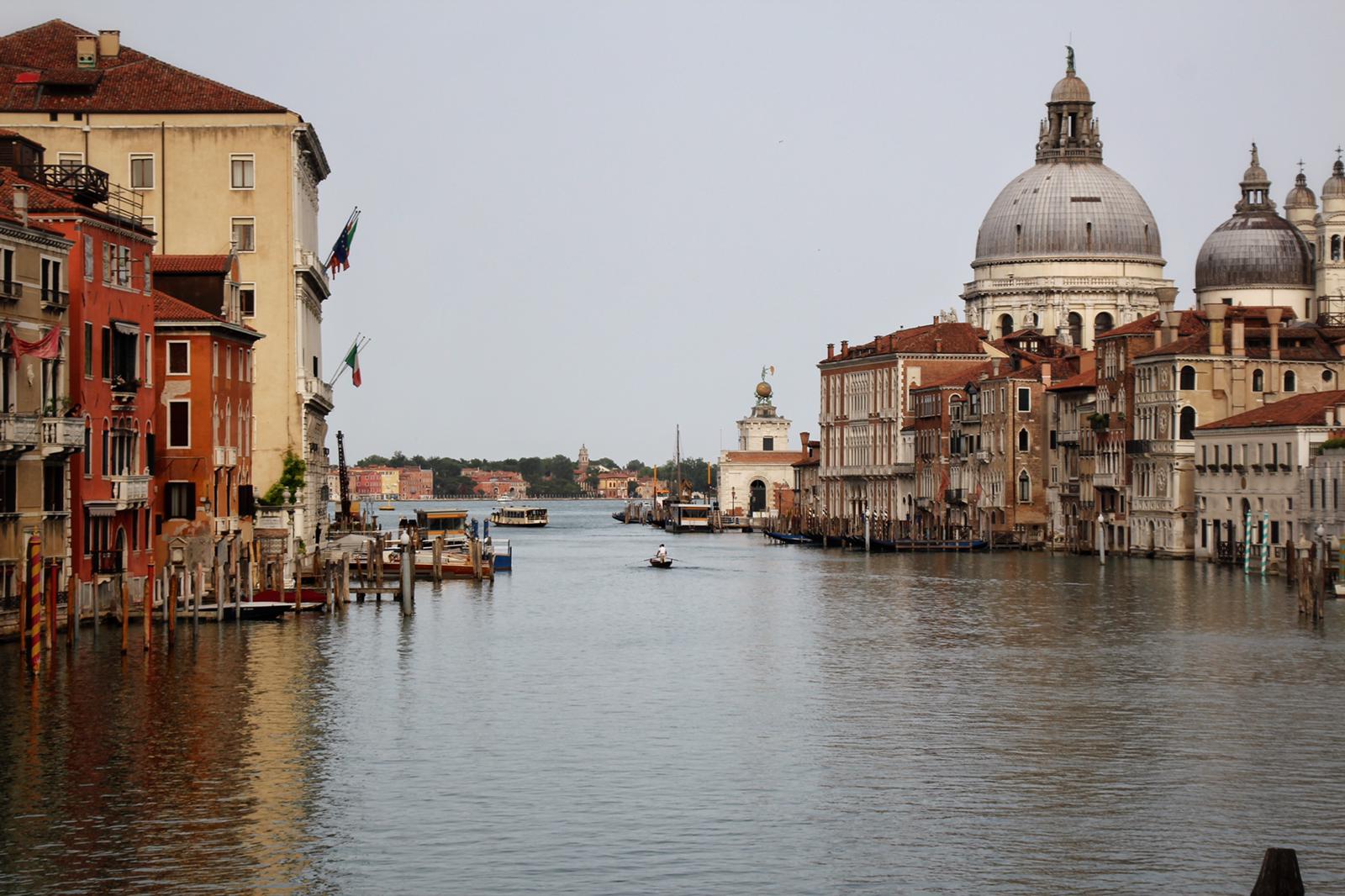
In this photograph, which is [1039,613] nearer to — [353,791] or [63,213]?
[63,213]

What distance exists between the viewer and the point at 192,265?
56031mm

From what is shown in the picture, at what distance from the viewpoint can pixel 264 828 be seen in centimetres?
2525

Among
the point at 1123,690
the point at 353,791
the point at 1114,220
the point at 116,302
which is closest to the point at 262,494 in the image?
the point at 116,302

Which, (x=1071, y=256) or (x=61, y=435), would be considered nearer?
(x=61, y=435)

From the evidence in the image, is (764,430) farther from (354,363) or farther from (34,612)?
(34,612)

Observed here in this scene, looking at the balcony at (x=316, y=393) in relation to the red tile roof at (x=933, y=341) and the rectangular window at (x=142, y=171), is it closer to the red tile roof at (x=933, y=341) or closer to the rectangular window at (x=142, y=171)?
the rectangular window at (x=142, y=171)

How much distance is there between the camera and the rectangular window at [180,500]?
50.2 meters

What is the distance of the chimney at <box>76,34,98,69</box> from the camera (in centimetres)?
6469

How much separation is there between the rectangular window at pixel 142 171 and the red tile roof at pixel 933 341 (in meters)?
74.0

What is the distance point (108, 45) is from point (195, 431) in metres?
18.5

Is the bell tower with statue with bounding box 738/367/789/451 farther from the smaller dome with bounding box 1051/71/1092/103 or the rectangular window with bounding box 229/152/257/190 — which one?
the rectangular window with bounding box 229/152/257/190

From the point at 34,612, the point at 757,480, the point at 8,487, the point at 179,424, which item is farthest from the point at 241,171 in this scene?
the point at 757,480

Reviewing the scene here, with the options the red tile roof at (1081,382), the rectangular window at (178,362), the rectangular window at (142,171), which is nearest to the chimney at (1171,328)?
the red tile roof at (1081,382)

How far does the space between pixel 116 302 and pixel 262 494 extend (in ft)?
59.0
